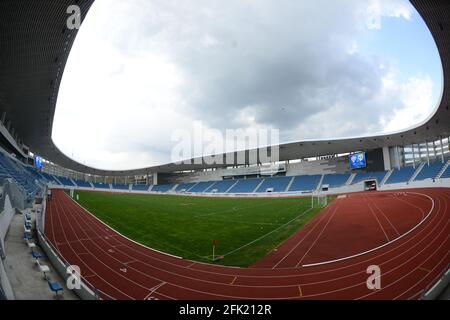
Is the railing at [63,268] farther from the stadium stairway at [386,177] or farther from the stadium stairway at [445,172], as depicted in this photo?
the stadium stairway at [386,177]

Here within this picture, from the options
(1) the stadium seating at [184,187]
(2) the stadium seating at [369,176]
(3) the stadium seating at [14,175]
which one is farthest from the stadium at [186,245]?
(1) the stadium seating at [184,187]

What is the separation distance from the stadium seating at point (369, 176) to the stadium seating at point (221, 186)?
28.4 metres

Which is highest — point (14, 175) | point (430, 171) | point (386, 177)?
point (430, 171)

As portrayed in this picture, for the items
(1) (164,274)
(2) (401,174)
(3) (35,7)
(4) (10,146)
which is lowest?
(1) (164,274)

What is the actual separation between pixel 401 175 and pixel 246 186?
99.8 feet

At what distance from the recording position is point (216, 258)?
1079cm

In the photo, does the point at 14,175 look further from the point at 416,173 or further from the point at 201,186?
the point at 416,173

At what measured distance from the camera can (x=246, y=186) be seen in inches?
2323

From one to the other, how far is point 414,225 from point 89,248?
18224mm

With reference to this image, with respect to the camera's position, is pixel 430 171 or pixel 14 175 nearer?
pixel 14 175

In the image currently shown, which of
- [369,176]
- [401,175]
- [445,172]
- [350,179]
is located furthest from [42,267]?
[350,179]

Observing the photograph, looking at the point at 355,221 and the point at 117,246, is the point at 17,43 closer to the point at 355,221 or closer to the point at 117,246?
the point at 117,246

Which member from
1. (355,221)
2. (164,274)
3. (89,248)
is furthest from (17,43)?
(355,221)
